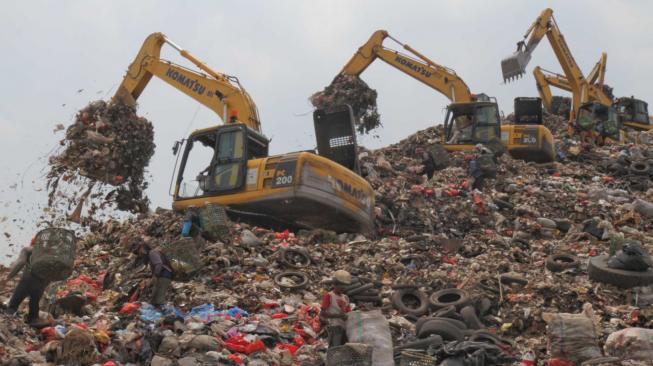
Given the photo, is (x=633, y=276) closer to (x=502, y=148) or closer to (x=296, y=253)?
(x=296, y=253)

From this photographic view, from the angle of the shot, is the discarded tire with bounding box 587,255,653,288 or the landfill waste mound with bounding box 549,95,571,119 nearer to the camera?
the discarded tire with bounding box 587,255,653,288

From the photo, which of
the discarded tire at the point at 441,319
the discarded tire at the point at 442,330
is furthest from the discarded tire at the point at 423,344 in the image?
the discarded tire at the point at 441,319

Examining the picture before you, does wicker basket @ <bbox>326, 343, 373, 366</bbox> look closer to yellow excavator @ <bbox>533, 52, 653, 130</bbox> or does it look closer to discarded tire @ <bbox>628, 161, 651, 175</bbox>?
discarded tire @ <bbox>628, 161, 651, 175</bbox>

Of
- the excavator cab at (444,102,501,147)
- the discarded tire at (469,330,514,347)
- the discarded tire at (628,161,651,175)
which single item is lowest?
the discarded tire at (469,330,514,347)

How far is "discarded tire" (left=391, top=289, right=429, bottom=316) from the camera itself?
9.71 m

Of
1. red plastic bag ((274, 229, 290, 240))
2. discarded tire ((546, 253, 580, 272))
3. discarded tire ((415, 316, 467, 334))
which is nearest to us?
discarded tire ((415, 316, 467, 334))

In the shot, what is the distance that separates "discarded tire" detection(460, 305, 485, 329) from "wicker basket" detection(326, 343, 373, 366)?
212 cm

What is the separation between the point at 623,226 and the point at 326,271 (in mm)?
5786

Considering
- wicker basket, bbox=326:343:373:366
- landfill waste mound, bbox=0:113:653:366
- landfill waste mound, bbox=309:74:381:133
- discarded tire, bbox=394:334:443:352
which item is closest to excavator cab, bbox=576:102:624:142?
landfill waste mound, bbox=309:74:381:133

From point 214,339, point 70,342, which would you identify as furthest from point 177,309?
point 70,342

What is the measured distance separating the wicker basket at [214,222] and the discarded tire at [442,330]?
→ 13.6 feet

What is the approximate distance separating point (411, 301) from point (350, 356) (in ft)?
9.97

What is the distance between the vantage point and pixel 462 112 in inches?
856

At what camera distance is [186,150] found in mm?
13945
